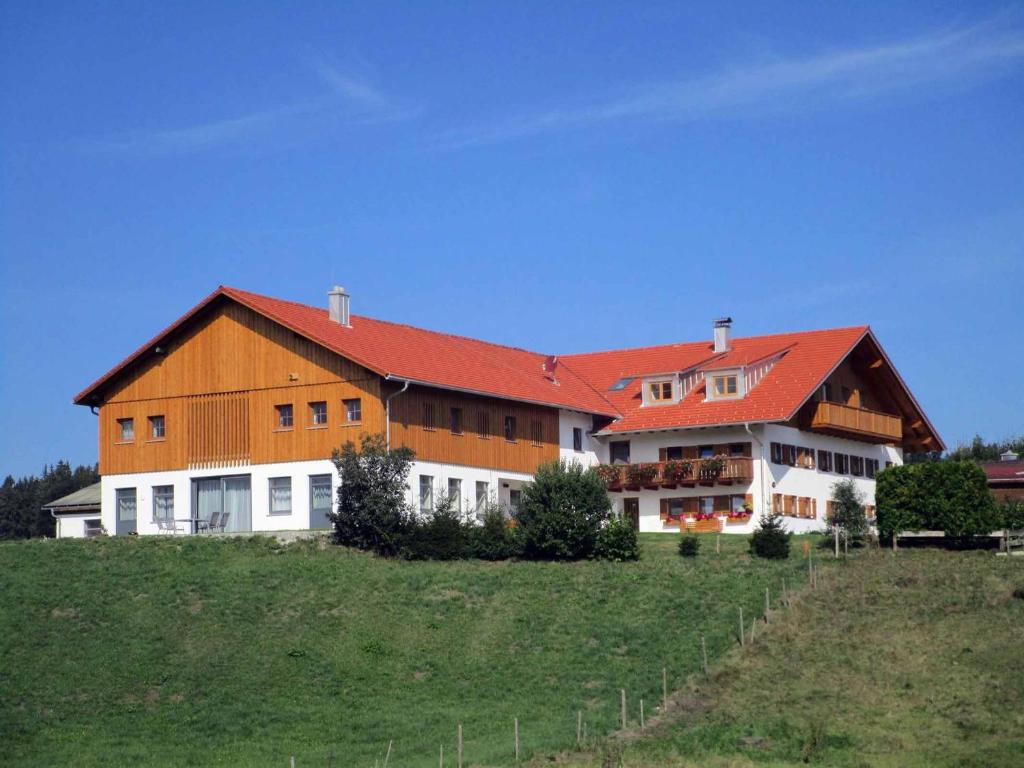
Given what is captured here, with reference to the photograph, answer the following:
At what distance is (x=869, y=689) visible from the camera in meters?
38.0

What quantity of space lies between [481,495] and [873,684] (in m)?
23.2

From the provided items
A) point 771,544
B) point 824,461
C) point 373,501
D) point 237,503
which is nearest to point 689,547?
point 771,544

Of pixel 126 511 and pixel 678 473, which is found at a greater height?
pixel 678 473

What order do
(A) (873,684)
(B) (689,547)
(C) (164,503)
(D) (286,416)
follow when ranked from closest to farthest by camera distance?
1. (A) (873,684)
2. (B) (689,547)
3. (D) (286,416)
4. (C) (164,503)

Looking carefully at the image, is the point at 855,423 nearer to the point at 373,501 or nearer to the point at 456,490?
the point at 456,490

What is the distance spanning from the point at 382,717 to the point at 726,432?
26.5m

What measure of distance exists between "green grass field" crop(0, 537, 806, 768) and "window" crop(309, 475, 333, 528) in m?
3.15

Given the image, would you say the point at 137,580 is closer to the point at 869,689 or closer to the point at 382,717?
the point at 382,717

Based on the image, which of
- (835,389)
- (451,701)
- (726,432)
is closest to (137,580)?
(451,701)

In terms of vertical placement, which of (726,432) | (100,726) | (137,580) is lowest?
(100,726)

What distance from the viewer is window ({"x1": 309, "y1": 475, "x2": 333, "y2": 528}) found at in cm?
5597

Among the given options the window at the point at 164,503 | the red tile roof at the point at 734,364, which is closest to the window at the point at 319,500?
the window at the point at 164,503

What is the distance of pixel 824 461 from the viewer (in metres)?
64.7

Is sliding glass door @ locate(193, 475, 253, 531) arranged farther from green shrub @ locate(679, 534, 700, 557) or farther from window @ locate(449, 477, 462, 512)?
green shrub @ locate(679, 534, 700, 557)
